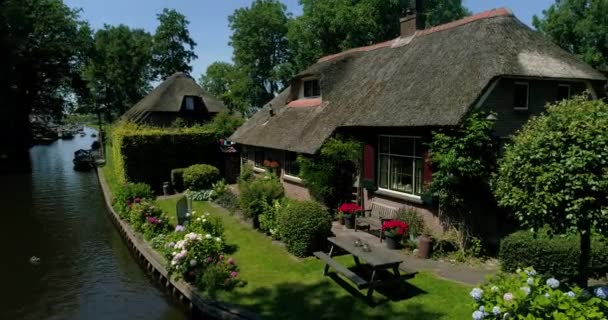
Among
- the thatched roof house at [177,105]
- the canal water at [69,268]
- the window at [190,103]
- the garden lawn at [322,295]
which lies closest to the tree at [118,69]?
the thatched roof house at [177,105]

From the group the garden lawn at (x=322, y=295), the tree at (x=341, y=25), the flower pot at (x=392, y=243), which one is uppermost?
the tree at (x=341, y=25)

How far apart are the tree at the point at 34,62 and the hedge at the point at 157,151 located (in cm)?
2370

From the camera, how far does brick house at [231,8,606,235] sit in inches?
486

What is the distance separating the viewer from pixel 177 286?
435 inches

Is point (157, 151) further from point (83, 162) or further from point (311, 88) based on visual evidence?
point (83, 162)

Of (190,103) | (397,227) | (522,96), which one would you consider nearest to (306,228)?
(397,227)

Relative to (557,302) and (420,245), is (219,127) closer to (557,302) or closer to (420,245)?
(420,245)

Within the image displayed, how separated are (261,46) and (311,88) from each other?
103 feet

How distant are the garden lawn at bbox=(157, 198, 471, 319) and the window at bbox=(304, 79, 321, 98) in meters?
10.6

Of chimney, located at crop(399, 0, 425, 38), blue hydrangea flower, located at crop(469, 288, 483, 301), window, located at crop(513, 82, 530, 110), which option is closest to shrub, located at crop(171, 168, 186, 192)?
chimney, located at crop(399, 0, 425, 38)

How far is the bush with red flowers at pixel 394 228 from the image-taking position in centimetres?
1230

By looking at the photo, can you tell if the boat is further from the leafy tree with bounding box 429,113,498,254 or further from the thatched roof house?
the leafy tree with bounding box 429,113,498,254

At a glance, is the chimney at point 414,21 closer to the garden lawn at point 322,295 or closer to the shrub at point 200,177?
the garden lawn at point 322,295

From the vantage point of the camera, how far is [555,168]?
21.1 feet
